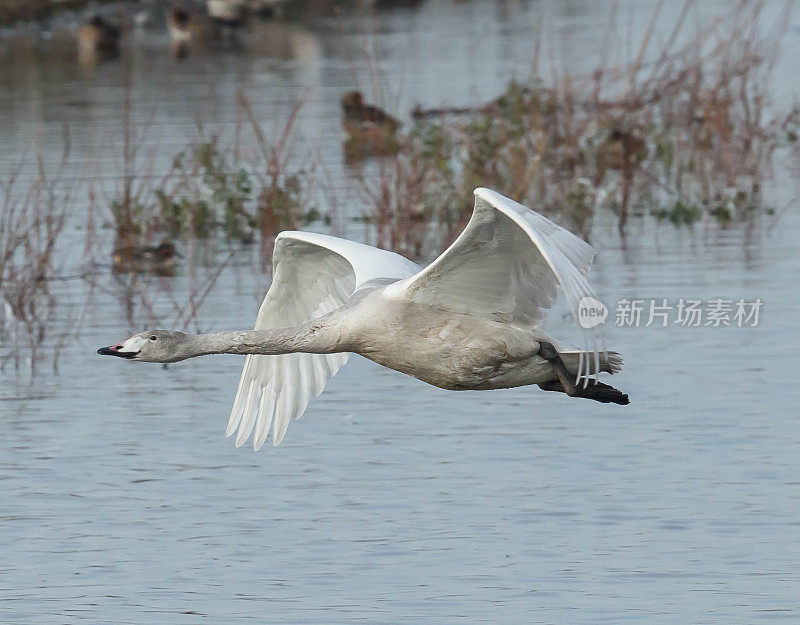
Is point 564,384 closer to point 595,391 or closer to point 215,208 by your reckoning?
point 595,391

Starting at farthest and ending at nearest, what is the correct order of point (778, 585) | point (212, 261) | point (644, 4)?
point (644, 4), point (212, 261), point (778, 585)

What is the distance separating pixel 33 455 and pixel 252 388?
1.39 metres

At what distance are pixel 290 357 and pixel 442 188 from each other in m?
5.68

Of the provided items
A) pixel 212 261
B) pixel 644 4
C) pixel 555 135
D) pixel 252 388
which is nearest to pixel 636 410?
pixel 252 388

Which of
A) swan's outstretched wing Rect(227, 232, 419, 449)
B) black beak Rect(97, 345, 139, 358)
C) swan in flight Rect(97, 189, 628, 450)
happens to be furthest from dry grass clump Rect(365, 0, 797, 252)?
black beak Rect(97, 345, 139, 358)

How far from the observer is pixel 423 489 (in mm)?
9102

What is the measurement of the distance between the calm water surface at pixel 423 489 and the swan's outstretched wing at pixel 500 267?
95 centimetres

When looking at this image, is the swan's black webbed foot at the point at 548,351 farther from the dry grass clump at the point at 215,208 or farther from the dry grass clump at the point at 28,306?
the dry grass clump at the point at 215,208

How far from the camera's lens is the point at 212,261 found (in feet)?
49.4

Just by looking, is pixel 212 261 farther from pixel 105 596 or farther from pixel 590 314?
pixel 590 314

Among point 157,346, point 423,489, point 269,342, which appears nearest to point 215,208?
point 423,489

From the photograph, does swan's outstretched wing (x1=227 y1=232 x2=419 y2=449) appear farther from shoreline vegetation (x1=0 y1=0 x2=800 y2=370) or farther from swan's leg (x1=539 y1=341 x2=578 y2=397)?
shoreline vegetation (x1=0 y1=0 x2=800 y2=370)

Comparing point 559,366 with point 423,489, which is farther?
point 423,489

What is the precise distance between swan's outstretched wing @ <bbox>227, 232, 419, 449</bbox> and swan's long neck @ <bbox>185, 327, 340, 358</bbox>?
1.21 m
